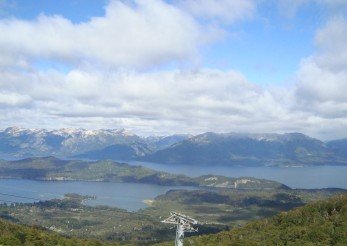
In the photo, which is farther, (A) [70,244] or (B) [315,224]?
(B) [315,224]

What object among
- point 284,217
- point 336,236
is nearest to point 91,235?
point 284,217

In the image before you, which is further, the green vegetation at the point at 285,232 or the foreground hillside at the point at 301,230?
the foreground hillside at the point at 301,230

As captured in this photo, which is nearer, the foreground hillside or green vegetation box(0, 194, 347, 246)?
green vegetation box(0, 194, 347, 246)

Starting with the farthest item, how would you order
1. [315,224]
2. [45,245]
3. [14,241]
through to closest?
[315,224] < [45,245] < [14,241]

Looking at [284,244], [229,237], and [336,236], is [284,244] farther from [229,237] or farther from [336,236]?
[229,237]

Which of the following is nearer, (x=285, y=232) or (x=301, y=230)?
(x=301, y=230)

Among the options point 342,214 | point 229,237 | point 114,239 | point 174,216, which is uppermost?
point 174,216

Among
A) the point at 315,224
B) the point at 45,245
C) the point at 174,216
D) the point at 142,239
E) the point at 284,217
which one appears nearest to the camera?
the point at 174,216

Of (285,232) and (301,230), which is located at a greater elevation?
(301,230)
